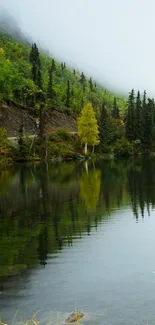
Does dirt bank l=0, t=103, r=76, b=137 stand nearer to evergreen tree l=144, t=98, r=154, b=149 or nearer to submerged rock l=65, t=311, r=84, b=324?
evergreen tree l=144, t=98, r=154, b=149

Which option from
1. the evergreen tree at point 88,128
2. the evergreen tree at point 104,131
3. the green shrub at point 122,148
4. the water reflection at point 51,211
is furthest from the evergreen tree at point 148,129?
the water reflection at point 51,211

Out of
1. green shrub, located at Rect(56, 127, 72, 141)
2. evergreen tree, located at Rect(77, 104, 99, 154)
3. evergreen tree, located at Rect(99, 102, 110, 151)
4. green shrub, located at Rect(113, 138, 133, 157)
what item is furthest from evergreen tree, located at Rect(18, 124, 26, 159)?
green shrub, located at Rect(113, 138, 133, 157)

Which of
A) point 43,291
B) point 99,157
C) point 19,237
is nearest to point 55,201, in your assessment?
point 19,237

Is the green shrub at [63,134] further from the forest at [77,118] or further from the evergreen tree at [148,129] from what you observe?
the evergreen tree at [148,129]

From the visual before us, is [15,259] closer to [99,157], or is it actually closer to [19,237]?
[19,237]

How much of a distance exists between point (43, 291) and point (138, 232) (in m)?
9.52

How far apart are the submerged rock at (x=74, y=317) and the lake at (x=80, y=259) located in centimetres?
17

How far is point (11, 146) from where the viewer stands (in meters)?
97.1

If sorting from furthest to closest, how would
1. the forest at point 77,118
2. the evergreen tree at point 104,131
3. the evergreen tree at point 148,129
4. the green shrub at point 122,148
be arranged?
1. the evergreen tree at point 148,129
2. the green shrub at point 122,148
3. the evergreen tree at point 104,131
4. the forest at point 77,118

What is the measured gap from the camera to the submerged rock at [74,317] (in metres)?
10.8

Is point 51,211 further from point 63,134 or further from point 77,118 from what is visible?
point 77,118

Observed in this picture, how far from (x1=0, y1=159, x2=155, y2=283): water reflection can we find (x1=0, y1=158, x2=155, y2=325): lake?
5cm

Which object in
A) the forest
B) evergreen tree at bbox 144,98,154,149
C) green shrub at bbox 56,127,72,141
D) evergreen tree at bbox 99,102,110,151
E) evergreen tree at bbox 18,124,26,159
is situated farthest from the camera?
evergreen tree at bbox 144,98,154,149

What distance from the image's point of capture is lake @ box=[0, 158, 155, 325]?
39.0 ft
